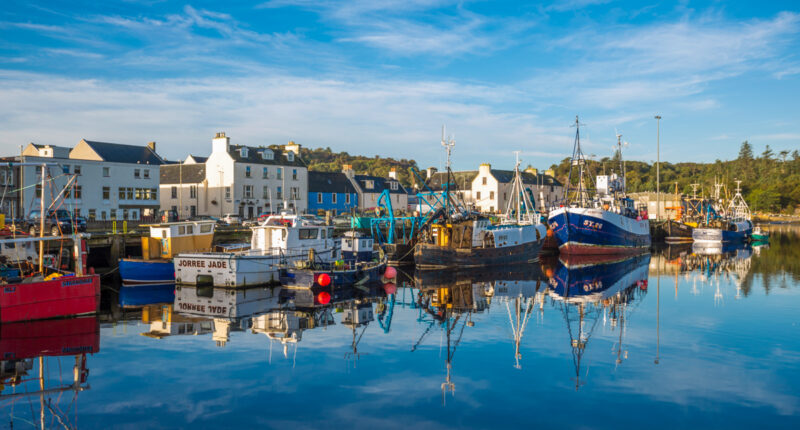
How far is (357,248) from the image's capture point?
120 feet

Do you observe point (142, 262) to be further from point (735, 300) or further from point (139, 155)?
point (139, 155)

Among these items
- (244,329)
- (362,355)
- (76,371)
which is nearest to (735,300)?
(362,355)

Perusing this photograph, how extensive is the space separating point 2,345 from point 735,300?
1098 inches

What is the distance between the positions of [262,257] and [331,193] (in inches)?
1833

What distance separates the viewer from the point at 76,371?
15227 millimetres

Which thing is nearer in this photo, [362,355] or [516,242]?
[362,355]

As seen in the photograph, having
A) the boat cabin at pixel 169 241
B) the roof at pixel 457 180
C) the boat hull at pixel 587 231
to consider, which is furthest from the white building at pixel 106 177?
the roof at pixel 457 180

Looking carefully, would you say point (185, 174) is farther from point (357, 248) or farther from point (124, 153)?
point (357, 248)

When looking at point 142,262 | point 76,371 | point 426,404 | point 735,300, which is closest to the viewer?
point 426,404

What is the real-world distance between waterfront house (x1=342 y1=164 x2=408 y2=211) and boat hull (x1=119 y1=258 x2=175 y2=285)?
47.2 meters

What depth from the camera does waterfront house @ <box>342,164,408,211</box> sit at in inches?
3098

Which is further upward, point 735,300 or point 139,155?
point 139,155

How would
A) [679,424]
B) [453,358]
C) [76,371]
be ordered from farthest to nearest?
[453,358]
[76,371]
[679,424]

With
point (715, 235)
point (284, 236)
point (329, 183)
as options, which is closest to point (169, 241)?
point (284, 236)
